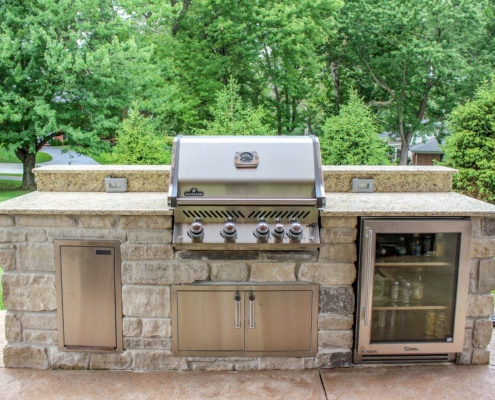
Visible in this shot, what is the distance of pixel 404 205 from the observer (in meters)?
2.65

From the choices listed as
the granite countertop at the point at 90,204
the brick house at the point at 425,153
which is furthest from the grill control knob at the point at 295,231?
the brick house at the point at 425,153

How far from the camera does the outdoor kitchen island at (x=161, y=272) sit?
2.59 meters

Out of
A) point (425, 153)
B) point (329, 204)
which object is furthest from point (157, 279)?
point (425, 153)

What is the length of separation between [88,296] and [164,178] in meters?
0.89

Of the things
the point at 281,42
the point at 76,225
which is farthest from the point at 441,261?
the point at 281,42

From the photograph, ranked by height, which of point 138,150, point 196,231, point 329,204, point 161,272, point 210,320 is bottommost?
point 210,320

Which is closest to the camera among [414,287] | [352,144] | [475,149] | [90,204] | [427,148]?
[90,204]

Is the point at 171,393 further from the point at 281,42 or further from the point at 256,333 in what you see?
the point at 281,42

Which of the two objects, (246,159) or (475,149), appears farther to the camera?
(475,149)

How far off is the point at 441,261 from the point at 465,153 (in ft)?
15.1

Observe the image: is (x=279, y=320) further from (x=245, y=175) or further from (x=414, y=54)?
(x=414, y=54)

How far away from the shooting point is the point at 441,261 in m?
2.69

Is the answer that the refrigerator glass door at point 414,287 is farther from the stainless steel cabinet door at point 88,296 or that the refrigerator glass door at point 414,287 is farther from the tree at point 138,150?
the tree at point 138,150

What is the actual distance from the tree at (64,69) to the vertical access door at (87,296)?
9534 mm
